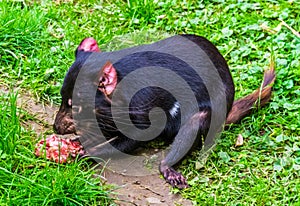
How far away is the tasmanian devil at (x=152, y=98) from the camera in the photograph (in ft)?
11.0

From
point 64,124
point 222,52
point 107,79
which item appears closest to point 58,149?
point 64,124

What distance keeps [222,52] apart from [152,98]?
1.06 metres

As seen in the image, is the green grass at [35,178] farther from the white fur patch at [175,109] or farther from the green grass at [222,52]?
the white fur patch at [175,109]

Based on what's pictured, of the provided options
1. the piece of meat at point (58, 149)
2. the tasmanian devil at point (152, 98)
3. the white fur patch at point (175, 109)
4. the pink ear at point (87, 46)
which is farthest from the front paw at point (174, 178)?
the pink ear at point (87, 46)

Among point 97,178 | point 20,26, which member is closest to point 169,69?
point 97,178

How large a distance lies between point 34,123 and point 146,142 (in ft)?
2.27

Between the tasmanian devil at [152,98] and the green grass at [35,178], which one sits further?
the tasmanian devil at [152,98]

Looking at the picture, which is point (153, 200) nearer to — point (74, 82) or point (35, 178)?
point (35, 178)

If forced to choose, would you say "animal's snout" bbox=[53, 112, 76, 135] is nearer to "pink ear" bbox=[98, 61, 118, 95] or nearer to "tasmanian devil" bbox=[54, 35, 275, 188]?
"tasmanian devil" bbox=[54, 35, 275, 188]

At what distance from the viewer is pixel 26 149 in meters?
3.42

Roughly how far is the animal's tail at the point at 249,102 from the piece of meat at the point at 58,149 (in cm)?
90

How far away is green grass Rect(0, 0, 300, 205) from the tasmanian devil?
0.62 ft

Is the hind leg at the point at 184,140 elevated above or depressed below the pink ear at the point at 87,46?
below

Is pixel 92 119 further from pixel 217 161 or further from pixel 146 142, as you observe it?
pixel 217 161
